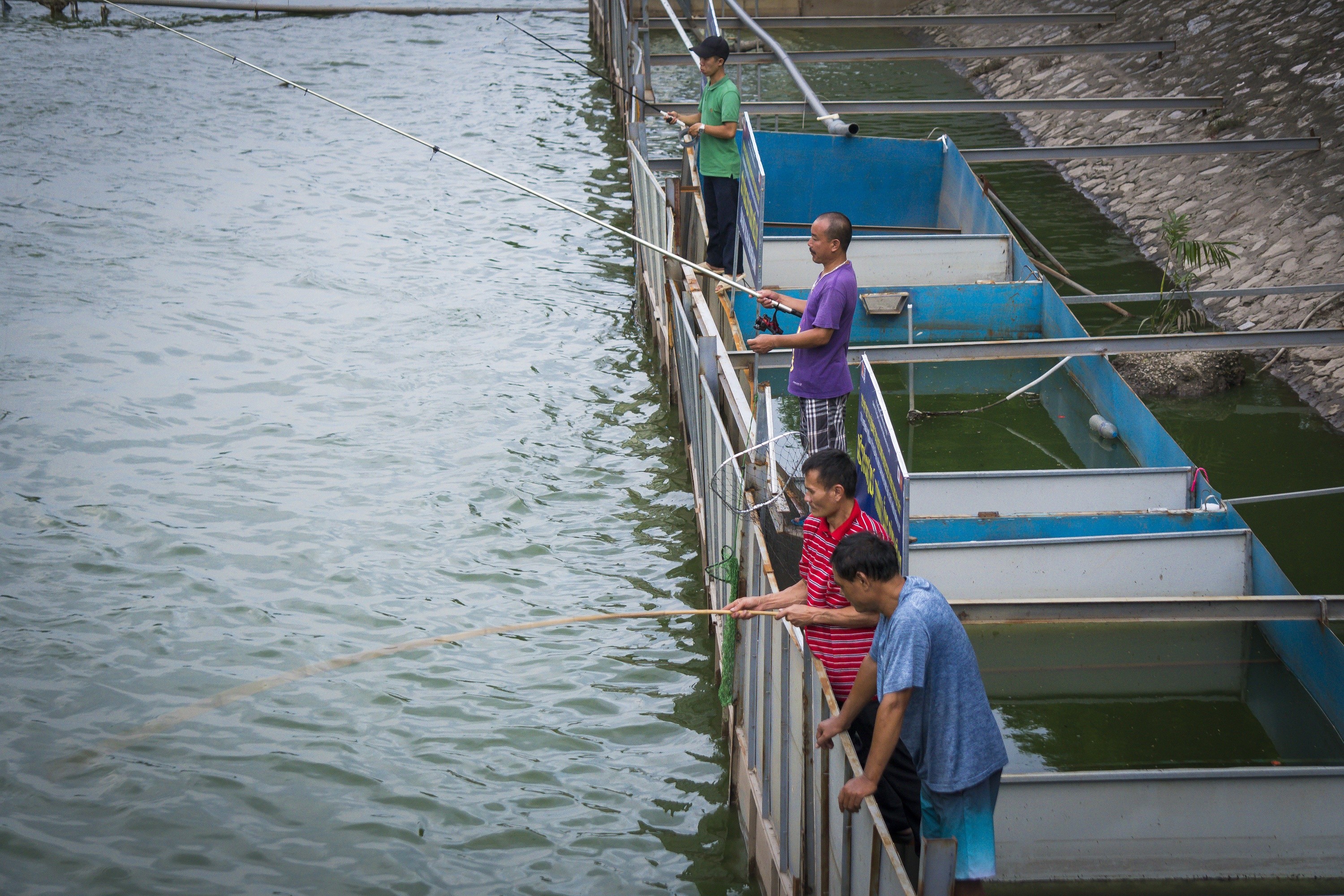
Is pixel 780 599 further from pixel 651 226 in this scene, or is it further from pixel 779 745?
pixel 651 226

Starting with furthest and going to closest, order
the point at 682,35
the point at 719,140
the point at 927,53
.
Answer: the point at 927,53 < the point at 682,35 < the point at 719,140

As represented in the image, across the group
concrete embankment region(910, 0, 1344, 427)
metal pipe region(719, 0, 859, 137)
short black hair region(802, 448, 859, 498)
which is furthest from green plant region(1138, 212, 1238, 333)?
short black hair region(802, 448, 859, 498)

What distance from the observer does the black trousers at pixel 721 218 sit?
9898 mm

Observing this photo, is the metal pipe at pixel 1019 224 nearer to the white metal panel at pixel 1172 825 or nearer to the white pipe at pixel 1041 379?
the white pipe at pixel 1041 379

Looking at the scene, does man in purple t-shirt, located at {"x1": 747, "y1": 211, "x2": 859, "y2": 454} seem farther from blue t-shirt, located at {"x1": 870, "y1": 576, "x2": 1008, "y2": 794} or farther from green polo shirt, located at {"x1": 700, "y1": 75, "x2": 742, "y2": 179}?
green polo shirt, located at {"x1": 700, "y1": 75, "x2": 742, "y2": 179}

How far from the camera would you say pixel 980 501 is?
731cm

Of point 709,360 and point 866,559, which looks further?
point 709,360

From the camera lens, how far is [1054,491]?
7.17 m

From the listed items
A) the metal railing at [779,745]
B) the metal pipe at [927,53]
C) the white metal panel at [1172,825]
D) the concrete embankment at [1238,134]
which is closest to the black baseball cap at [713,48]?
the metal railing at [779,745]

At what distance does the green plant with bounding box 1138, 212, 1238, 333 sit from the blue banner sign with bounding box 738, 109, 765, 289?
3.91 meters

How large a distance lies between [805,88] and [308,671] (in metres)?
8.03

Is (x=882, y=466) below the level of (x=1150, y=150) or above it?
below

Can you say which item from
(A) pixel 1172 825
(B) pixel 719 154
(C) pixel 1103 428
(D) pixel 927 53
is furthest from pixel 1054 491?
(D) pixel 927 53

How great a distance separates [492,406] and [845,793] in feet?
24.5
